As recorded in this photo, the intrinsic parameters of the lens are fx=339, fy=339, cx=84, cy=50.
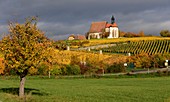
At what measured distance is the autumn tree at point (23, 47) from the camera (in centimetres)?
1836

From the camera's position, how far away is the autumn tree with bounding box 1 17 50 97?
18359mm

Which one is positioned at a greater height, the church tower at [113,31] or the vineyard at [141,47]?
the church tower at [113,31]

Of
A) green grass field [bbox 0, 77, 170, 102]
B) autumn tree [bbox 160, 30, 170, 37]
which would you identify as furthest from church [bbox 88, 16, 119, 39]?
green grass field [bbox 0, 77, 170, 102]

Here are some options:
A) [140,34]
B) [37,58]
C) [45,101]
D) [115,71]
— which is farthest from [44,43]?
[140,34]

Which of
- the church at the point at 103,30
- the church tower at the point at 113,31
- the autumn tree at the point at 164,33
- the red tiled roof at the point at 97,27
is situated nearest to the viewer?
the autumn tree at the point at 164,33

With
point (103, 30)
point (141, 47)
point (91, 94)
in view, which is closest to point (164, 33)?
point (103, 30)

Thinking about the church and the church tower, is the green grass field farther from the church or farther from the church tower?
the church

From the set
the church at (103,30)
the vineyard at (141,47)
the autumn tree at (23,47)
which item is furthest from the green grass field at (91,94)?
the church at (103,30)

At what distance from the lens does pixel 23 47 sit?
18.4 m

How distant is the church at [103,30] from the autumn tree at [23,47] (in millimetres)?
145417

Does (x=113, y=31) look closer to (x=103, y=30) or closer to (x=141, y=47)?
(x=103, y=30)

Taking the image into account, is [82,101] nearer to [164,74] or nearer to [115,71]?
[164,74]

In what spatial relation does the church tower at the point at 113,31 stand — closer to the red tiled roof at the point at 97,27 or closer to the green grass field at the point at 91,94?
the red tiled roof at the point at 97,27

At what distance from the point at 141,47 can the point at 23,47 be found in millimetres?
89248
